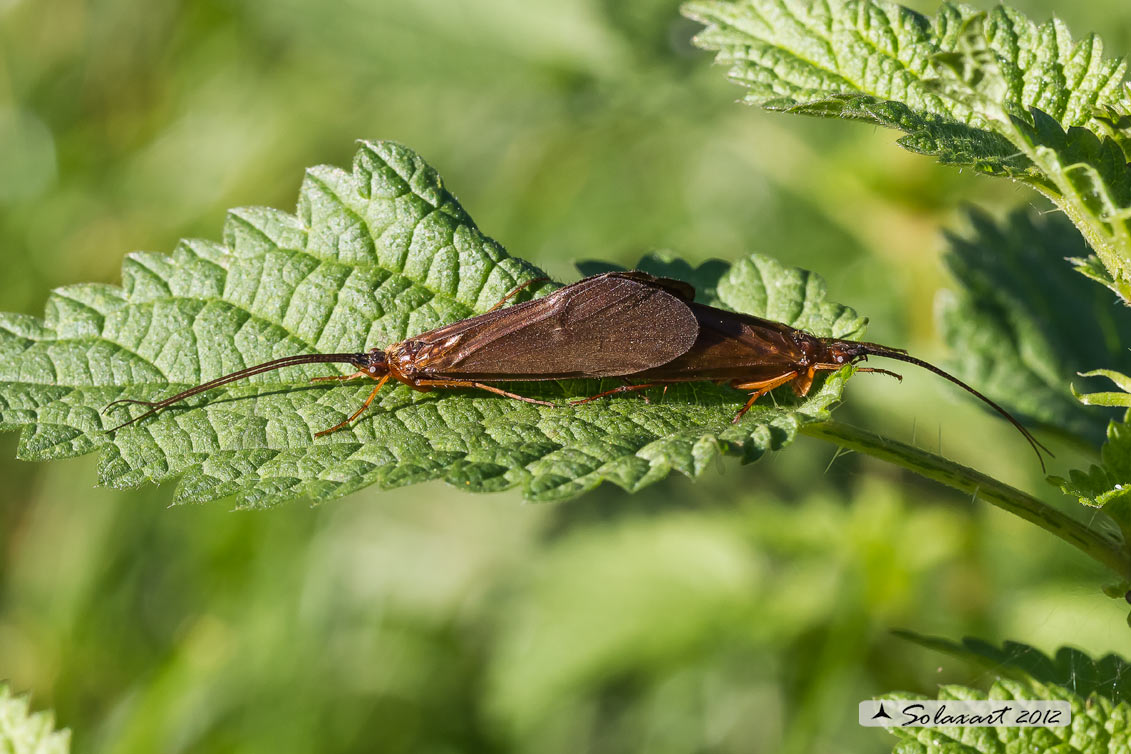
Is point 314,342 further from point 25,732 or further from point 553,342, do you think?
point 25,732

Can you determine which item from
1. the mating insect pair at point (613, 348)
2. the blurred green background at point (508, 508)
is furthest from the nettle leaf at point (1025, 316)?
the mating insect pair at point (613, 348)

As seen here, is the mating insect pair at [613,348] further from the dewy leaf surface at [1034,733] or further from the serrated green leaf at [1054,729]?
the dewy leaf surface at [1034,733]

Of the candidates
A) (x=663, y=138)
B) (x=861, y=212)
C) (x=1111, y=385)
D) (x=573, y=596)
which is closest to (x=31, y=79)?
(x=663, y=138)

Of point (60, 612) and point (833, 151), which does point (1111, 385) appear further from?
point (60, 612)

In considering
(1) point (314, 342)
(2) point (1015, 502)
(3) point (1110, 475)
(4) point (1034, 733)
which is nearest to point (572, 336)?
(1) point (314, 342)

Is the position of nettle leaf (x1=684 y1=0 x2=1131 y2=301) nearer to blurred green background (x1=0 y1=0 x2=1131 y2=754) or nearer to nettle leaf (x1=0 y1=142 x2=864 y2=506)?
nettle leaf (x1=0 y1=142 x2=864 y2=506)
